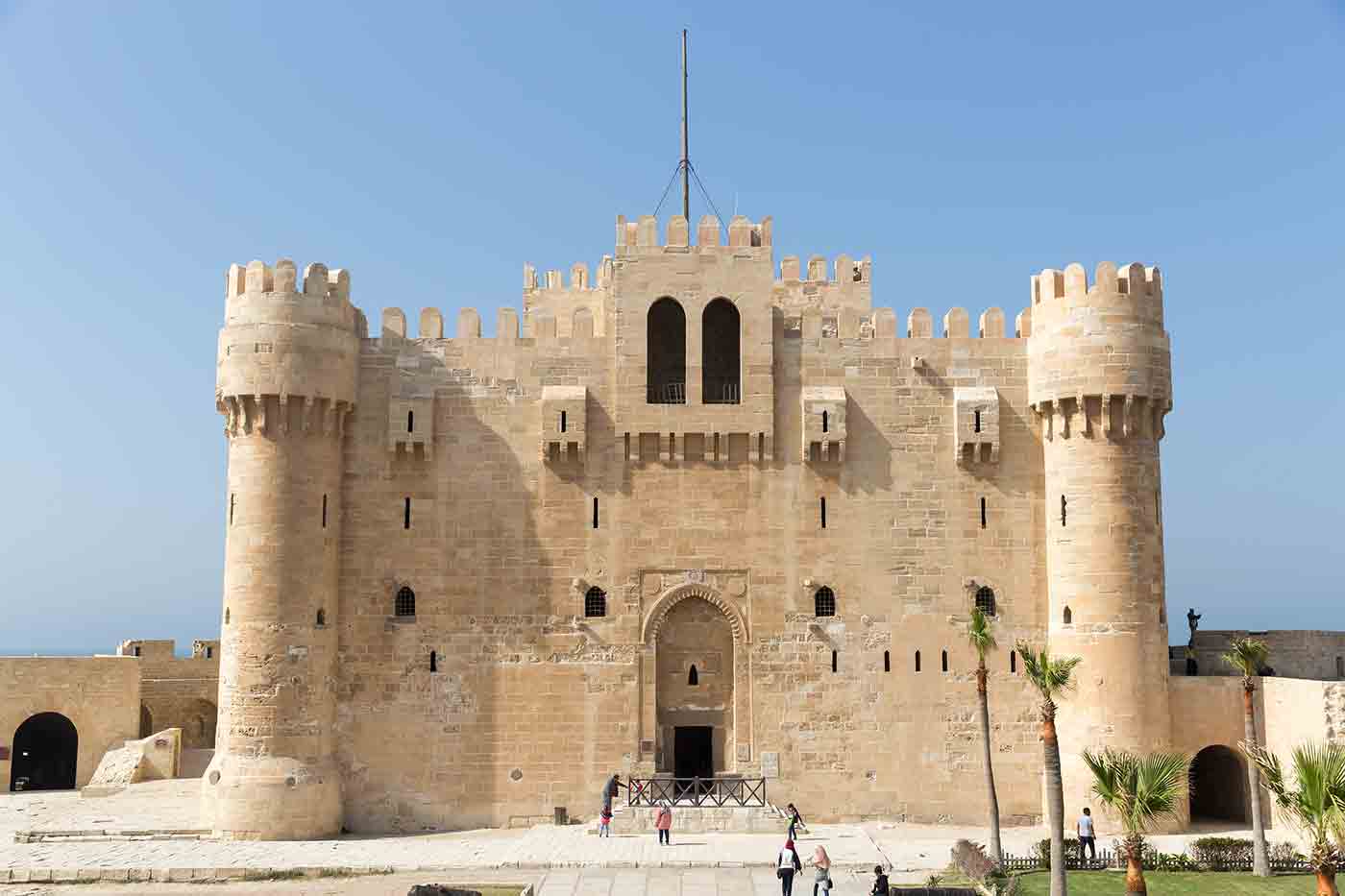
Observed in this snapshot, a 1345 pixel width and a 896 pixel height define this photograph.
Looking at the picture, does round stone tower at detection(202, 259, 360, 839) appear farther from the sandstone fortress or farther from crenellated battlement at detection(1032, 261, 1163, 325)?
crenellated battlement at detection(1032, 261, 1163, 325)

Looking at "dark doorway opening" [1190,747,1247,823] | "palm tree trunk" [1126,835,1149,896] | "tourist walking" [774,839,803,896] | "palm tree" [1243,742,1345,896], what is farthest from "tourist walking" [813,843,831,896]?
"dark doorway opening" [1190,747,1247,823]

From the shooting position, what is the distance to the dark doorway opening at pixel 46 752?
3747 centimetres

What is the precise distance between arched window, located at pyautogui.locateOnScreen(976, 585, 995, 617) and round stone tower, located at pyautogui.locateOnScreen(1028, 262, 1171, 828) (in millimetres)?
1350

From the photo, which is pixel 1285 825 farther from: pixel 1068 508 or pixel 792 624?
pixel 792 624

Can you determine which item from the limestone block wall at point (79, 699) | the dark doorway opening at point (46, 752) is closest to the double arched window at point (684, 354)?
the limestone block wall at point (79, 699)

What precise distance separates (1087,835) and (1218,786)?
23.9 ft

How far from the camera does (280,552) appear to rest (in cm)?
2909

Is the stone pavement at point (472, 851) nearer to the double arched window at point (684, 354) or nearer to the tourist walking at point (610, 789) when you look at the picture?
the tourist walking at point (610, 789)

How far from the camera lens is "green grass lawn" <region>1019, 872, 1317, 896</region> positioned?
2183cm

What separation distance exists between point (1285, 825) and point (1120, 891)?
327 inches

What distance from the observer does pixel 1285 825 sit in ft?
91.4

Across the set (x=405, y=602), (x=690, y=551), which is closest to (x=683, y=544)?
(x=690, y=551)

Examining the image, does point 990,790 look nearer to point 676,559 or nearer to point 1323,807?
point 676,559

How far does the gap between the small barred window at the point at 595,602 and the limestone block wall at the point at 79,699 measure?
1566cm
